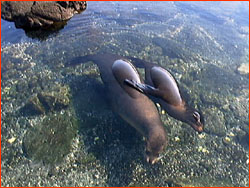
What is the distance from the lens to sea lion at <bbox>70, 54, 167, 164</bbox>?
570 centimetres

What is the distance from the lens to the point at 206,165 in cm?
608

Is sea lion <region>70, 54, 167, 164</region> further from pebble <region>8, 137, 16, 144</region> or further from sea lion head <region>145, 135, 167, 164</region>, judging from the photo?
pebble <region>8, 137, 16, 144</region>

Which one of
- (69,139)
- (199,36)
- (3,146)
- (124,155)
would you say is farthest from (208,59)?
(3,146)

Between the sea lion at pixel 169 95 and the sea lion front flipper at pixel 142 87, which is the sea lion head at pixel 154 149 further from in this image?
the sea lion front flipper at pixel 142 87

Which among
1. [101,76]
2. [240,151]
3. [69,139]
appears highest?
[101,76]

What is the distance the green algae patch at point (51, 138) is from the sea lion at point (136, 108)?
139cm

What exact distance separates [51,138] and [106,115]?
1.67 meters

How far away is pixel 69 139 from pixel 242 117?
19.2ft

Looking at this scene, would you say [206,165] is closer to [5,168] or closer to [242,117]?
[242,117]

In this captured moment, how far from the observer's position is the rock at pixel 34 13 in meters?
8.11

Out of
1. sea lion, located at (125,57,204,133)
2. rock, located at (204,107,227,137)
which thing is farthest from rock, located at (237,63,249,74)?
sea lion, located at (125,57,204,133)

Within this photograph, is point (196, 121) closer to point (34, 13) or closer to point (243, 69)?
point (243, 69)

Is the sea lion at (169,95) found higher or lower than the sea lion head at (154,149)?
higher

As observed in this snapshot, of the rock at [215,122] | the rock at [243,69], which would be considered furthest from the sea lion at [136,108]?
the rock at [243,69]
